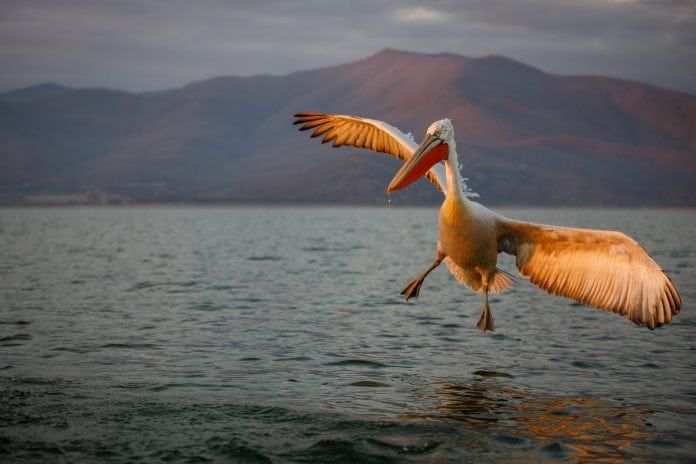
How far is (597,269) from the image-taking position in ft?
37.1

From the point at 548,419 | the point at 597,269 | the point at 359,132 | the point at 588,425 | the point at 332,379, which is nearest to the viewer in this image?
the point at 588,425

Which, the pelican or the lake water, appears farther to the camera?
the pelican

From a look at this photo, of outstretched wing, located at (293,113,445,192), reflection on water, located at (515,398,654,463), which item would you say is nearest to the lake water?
reflection on water, located at (515,398,654,463)

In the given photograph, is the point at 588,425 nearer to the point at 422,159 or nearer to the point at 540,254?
the point at 540,254

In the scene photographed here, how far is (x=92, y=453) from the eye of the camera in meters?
8.52

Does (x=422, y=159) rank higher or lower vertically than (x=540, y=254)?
higher

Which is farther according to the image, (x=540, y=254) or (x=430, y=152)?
(x=540, y=254)

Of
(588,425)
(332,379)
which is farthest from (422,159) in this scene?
(588,425)

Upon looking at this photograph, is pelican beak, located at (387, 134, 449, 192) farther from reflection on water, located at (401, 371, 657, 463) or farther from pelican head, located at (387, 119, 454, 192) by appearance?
reflection on water, located at (401, 371, 657, 463)

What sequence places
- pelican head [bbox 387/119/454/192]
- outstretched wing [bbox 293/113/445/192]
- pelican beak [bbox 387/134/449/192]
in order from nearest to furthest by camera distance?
pelican beak [bbox 387/134/449/192]
pelican head [bbox 387/119/454/192]
outstretched wing [bbox 293/113/445/192]

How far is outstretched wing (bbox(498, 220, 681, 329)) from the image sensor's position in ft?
34.5

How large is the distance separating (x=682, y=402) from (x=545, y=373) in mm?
2241

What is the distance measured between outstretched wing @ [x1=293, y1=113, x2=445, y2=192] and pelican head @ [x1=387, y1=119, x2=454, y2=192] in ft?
7.82

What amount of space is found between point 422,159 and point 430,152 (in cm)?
16
